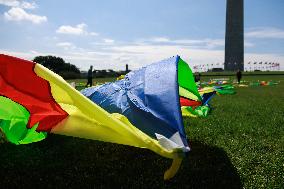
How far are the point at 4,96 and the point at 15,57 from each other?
0.72 m

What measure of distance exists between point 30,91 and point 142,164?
1.98 metres

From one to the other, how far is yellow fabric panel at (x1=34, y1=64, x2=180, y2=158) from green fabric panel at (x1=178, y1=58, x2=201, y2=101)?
9.29 ft

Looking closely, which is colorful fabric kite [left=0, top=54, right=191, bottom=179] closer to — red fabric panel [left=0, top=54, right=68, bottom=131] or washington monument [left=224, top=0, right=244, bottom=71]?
red fabric panel [left=0, top=54, right=68, bottom=131]

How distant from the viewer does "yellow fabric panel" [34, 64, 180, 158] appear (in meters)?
4.12

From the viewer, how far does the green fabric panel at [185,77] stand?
725 centimetres

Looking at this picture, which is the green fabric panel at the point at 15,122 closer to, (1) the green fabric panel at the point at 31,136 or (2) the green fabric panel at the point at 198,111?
(1) the green fabric panel at the point at 31,136

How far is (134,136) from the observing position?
4074 mm

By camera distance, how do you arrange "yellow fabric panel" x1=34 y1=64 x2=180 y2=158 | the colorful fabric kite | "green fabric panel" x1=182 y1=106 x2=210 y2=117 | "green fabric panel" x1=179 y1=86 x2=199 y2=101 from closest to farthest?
1. "yellow fabric panel" x1=34 y1=64 x2=180 y2=158
2. the colorful fabric kite
3. "green fabric panel" x1=179 y1=86 x2=199 y2=101
4. "green fabric panel" x1=182 y1=106 x2=210 y2=117

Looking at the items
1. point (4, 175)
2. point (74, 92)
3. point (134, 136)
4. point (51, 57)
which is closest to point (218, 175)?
point (134, 136)

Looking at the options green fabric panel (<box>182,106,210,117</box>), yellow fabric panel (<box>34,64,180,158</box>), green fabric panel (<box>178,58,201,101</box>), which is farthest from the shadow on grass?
green fabric panel (<box>182,106,210,117</box>)

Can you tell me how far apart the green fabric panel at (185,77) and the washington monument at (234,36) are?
106m

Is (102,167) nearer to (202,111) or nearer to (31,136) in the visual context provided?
(31,136)

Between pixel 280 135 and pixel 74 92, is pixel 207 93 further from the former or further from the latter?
pixel 74 92

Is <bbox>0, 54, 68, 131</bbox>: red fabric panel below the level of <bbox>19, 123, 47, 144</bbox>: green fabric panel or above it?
above
